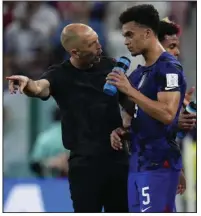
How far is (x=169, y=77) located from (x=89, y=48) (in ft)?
2.30

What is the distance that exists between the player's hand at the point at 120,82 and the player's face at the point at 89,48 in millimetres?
518

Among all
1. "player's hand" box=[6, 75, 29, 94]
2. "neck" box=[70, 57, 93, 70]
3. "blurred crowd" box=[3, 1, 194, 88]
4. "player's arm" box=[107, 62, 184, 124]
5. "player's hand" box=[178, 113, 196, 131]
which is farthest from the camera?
"blurred crowd" box=[3, 1, 194, 88]

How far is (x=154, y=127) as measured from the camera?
5.04 metres

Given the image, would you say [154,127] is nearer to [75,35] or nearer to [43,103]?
[75,35]

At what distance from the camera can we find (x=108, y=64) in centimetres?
546

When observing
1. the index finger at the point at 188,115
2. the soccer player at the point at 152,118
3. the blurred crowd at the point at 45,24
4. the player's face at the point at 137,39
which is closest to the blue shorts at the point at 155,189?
the soccer player at the point at 152,118

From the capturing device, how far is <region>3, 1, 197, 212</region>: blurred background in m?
9.02

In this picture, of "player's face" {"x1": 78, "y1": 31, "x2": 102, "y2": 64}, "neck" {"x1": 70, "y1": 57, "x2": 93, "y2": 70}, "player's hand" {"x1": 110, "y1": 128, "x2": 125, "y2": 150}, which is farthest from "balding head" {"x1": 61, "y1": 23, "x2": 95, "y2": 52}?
"player's hand" {"x1": 110, "y1": 128, "x2": 125, "y2": 150}

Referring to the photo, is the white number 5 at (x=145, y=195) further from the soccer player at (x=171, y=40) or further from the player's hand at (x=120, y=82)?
the player's hand at (x=120, y=82)

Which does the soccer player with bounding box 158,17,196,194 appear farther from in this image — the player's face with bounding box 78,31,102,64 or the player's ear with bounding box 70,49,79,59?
the player's ear with bounding box 70,49,79,59

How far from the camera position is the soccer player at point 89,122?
5.40 m

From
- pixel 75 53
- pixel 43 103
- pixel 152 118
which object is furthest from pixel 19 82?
pixel 43 103

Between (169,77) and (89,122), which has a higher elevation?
(169,77)
